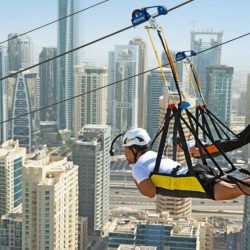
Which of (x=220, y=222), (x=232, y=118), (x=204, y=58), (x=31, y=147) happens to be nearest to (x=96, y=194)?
(x=220, y=222)

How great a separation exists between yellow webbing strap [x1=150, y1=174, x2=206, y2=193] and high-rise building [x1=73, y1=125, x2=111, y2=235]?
11.3m

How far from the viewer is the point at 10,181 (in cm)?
1327

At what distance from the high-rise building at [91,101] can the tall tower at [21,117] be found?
194 cm

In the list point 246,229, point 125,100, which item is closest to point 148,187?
point 246,229

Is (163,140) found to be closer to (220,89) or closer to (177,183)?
(177,183)

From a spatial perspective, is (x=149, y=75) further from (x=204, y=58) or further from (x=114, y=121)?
(x=204, y=58)

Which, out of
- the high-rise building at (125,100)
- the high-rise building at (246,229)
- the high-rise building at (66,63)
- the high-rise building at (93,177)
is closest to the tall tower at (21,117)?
the high-rise building at (66,63)

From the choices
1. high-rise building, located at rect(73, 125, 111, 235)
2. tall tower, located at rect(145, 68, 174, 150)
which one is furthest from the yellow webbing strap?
tall tower, located at rect(145, 68, 174, 150)

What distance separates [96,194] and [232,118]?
11.1 m

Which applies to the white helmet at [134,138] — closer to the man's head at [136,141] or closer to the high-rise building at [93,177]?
the man's head at [136,141]

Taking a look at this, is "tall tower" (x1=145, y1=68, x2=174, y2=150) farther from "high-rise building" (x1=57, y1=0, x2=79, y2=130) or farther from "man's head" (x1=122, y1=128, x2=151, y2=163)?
"man's head" (x1=122, y1=128, x2=151, y2=163)

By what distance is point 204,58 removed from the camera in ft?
91.2

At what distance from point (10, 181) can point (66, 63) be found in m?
14.4

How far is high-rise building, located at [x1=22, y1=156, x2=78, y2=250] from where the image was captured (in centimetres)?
927
